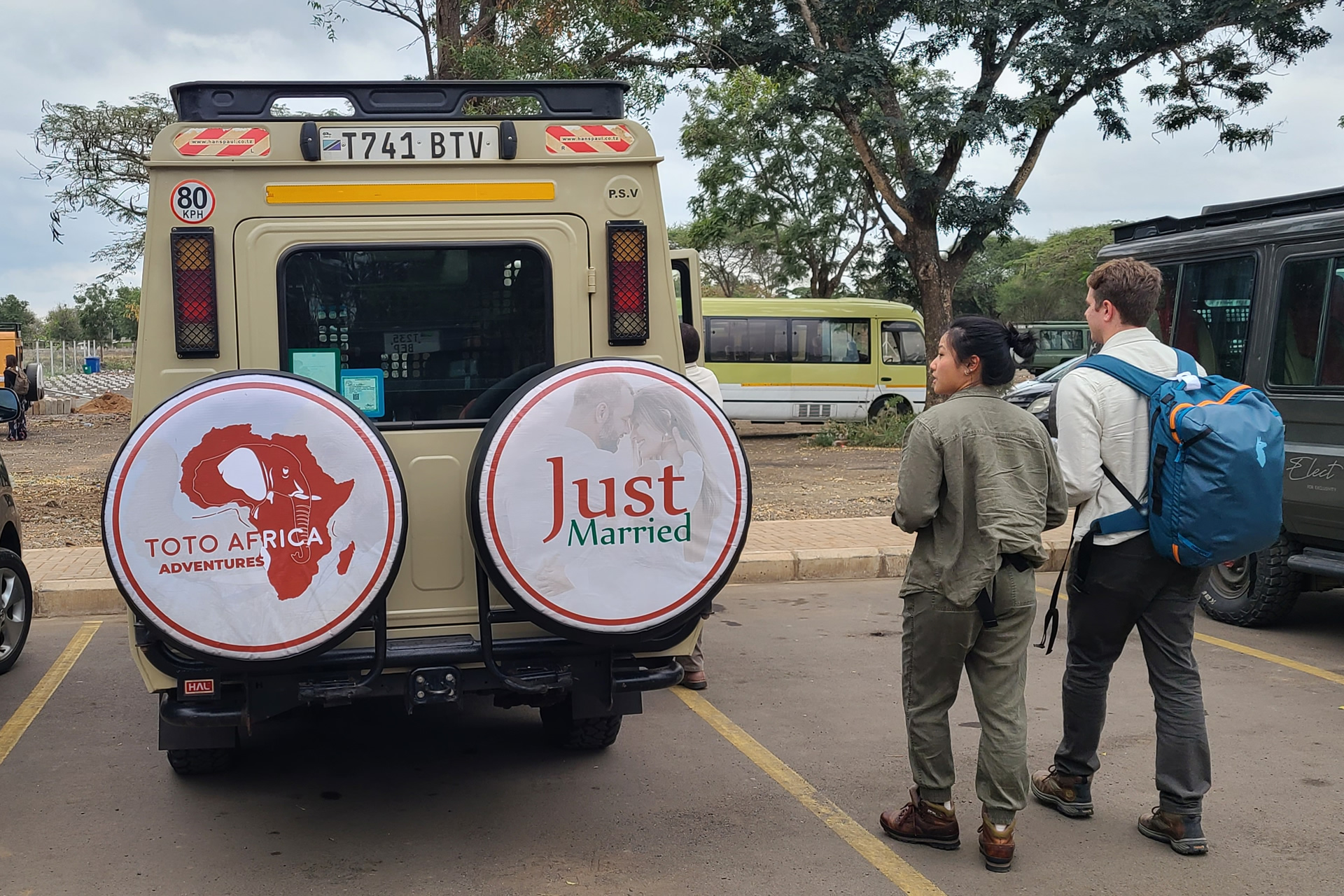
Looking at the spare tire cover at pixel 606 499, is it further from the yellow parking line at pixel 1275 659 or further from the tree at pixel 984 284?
the tree at pixel 984 284

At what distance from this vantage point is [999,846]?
12.6ft

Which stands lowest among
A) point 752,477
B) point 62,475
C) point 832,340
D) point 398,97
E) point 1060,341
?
point 62,475

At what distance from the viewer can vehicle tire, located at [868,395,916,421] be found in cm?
2494

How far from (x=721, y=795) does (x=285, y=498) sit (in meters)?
2.11

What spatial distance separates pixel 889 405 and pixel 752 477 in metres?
19.7

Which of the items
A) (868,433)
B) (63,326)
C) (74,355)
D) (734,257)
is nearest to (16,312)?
(63,326)

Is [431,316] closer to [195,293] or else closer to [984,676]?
[195,293]

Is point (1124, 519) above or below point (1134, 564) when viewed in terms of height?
above

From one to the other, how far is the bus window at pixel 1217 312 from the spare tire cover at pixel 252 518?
5.73m

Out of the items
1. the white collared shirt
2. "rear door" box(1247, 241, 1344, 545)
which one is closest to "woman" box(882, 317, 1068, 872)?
the white collared shirt

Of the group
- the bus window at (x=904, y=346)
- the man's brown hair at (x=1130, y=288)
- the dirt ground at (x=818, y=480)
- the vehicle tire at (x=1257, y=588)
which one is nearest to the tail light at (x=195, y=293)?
the man's brown hair at (x=1130, y=288)

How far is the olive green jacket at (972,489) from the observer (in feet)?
12.2

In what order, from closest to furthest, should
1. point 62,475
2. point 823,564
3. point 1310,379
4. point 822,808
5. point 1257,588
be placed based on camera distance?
point 822,808
point 1310,379
point 1257,588
point 823,564
point 62,475

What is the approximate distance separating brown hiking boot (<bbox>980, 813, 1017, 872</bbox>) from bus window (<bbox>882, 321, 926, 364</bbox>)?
21.9 metres
